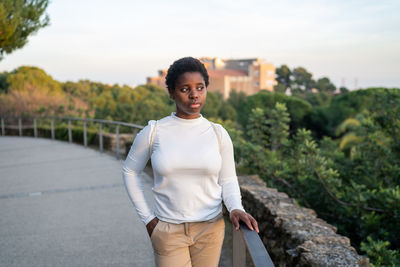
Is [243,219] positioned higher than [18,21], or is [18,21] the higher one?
[18,21]

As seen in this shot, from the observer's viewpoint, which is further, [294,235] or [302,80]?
[302,80]

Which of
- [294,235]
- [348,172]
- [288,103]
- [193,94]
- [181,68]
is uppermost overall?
[181,68]

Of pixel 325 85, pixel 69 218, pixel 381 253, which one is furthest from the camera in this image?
pixel 325 85

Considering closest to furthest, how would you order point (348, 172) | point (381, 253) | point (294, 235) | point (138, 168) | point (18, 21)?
1. point (138, 168)
2. point (294, 235)
3. point (381, 253)
4. point (348, 172)
5. point (18, 21)

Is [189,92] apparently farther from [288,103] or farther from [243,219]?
[288,103]

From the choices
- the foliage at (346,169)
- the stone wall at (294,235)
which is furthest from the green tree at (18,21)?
the stone wall at (294,235)

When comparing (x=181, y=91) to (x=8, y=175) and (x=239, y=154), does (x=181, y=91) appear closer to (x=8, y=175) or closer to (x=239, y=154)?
(x=239, y=154)

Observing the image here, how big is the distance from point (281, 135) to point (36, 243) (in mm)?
4345

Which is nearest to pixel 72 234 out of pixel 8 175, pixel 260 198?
pixel 260 198

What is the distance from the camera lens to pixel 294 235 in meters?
2.98

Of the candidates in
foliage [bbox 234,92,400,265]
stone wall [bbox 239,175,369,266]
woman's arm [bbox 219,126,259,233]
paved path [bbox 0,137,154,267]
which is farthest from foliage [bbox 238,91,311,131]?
woman's arm [bbox 219,126,259,233]

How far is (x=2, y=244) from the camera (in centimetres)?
372

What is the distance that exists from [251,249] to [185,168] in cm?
52

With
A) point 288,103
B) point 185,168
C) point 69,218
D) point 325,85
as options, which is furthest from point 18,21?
point 325,85
